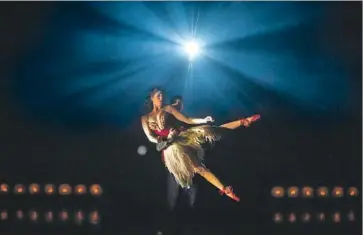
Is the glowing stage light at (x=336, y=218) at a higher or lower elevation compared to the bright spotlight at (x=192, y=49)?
lower

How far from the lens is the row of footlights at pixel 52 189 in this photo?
22.9ft

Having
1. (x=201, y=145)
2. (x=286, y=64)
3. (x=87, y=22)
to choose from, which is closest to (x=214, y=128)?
(x=201, y=145)

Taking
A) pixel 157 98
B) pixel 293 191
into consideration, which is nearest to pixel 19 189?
pixel 157 98

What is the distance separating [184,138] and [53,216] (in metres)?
1.03

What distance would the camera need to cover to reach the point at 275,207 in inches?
275

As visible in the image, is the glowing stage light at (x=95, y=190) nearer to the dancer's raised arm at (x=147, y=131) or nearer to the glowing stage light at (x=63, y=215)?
the glowing stage light at (x=63, y=215)

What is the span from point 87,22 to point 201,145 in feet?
3.72

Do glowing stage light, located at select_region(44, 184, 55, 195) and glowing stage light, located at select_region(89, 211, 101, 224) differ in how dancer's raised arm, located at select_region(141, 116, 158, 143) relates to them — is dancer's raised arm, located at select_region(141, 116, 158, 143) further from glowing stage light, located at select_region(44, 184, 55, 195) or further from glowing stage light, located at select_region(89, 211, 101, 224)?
glowing stage light, located at select_region(44, 184, 55, 195)

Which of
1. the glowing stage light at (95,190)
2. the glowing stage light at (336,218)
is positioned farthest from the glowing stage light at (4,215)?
the glowing stage light at (336,218)

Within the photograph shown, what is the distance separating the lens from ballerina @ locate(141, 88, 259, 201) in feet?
22.9

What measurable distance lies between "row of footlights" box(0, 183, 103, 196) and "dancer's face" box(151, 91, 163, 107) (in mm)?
681

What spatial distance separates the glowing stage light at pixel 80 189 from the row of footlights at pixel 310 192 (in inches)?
50.0

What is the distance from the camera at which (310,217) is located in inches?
275

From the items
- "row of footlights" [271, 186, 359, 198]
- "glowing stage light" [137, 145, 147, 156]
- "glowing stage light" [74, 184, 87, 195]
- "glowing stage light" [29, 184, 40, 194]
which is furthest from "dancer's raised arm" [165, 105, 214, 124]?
"glowing stage light" [29, 184, 40, 194]
